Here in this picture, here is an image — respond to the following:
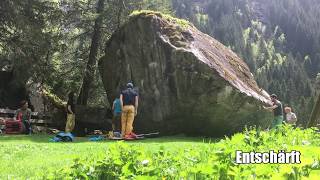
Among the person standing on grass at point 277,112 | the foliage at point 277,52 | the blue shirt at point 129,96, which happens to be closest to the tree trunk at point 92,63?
the blue shirt at point 129,96

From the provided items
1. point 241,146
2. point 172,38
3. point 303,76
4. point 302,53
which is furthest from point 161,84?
point 302,53

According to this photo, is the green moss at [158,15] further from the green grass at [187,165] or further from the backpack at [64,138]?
the green grass at [187,165]

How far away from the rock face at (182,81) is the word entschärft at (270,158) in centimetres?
1485

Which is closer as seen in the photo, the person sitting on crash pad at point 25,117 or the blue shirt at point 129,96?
the blue shirt at point 129,96

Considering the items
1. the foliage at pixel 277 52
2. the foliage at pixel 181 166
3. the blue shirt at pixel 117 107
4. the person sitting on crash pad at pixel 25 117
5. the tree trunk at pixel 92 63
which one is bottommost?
the foliage at pixel 181 166

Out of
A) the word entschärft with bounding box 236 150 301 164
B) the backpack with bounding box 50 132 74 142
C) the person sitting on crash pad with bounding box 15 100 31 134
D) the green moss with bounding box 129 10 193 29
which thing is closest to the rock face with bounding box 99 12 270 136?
the green moss with bounding box 129 10 193 29

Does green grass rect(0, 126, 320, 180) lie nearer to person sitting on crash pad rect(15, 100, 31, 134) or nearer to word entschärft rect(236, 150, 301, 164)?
word entschärft rect(236, 150, 301, 164)

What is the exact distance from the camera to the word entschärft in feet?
13.9

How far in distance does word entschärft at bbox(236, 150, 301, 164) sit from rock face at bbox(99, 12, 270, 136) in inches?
585

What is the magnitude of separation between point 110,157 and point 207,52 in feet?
52.2

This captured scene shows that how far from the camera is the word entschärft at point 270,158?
167 inches

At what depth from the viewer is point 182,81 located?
21.1 m

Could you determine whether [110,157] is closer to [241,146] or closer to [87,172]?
[87,172]

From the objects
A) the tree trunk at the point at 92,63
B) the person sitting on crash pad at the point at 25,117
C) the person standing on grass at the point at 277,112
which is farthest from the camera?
the tree trunk at the point at 92,63
